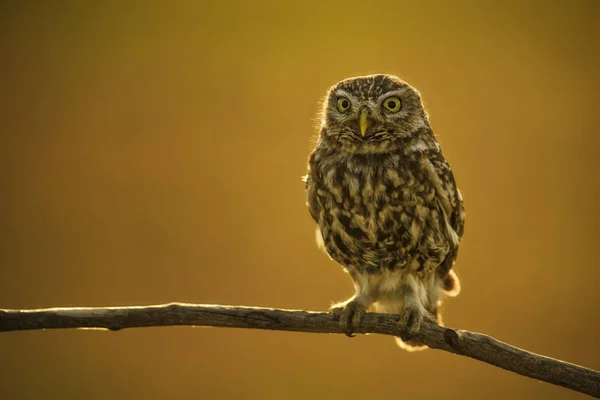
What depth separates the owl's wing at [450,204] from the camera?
2.66m

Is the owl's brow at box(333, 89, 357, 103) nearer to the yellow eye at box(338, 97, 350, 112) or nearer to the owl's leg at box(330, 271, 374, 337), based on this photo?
the yellow eye at box(338, 97, 350, 112)

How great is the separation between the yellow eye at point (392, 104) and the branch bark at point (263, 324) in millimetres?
808

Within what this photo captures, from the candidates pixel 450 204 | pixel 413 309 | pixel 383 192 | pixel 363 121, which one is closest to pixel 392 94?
pixel 363 121

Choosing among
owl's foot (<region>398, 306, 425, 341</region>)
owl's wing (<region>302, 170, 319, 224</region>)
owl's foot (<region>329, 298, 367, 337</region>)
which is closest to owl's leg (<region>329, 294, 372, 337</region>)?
owl's foot (<region>329, 298, 367, 337</region>)

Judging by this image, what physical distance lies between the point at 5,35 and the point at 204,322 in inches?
127

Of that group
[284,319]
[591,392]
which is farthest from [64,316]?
[591,392]

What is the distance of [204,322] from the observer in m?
2.33

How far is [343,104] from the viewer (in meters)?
2.58

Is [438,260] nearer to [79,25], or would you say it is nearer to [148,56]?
[148,56]

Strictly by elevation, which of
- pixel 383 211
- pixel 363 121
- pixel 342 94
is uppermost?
pixel 342 94

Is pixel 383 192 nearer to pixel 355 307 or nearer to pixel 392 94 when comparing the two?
pixel 392 94

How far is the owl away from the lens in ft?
8.32

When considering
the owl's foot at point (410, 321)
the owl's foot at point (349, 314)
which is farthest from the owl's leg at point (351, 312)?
the owl's foot at point (410, 321)

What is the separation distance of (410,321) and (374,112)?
0.81 m
